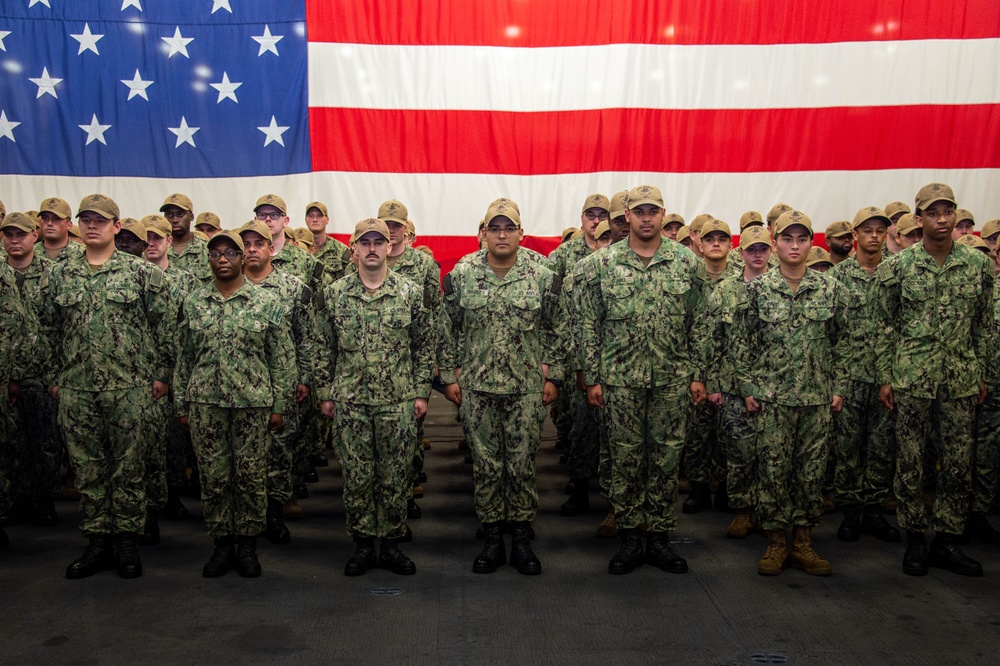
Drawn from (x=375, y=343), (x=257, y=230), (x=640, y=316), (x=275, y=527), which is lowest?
(x=275, y=527)

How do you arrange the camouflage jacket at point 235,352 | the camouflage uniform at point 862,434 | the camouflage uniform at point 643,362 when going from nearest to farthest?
the camouflage jacket at point 235,352, the camouflage uniform at point 643,362, the camouflage uniform at point 862,434

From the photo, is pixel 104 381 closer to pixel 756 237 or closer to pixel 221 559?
pixel 221 559

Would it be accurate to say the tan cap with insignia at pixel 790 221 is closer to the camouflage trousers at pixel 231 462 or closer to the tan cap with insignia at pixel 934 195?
the tan cap with insignia at pixel 934 195

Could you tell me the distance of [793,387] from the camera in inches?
176

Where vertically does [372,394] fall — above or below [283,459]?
above

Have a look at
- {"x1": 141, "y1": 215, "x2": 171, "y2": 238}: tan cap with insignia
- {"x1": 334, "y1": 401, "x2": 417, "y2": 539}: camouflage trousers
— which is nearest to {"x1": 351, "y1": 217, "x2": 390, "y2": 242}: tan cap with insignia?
{"x1": 334, "y1": 401, "x2": 417, "y2": 539}: camouflage trousers

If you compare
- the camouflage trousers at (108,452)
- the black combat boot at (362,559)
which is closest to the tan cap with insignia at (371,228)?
the camouflage trousers at (108,452)

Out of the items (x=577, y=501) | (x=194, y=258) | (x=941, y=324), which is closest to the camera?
(x=941, y=324)

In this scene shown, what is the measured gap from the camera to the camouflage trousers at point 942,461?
14.9ft

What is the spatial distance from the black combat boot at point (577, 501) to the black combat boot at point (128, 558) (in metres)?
2.41

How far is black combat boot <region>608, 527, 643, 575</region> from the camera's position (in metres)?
4.60

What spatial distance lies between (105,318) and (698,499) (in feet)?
11.6

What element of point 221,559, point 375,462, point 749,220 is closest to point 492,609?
point 375,462

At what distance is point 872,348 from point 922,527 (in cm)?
90
